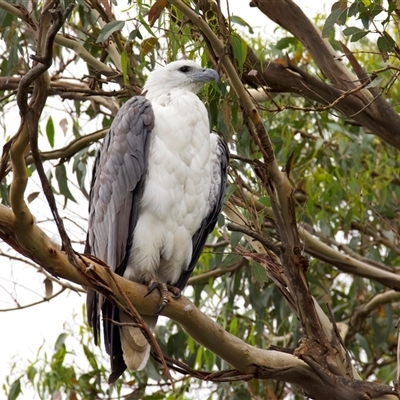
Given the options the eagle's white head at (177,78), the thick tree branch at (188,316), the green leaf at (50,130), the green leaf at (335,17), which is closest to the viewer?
the thick tree branch at (188,316)

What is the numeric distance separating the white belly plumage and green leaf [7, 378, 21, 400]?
1876 millimetres

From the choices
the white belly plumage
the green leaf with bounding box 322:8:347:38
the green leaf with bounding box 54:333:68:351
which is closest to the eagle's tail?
the white belly plumage

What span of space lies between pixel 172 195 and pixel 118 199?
0.22m

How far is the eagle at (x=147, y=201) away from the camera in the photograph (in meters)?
3.41

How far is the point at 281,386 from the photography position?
212 inches

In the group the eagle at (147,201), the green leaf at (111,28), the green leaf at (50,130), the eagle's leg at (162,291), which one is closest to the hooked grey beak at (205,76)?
the eagle at (147,201)

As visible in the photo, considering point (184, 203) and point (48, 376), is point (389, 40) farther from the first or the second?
point (48, 376)

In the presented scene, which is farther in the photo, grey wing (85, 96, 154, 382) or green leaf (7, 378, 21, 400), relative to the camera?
green leaf (7, 378, 21, 400)

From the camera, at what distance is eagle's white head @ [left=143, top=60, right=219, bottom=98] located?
12.8 feet

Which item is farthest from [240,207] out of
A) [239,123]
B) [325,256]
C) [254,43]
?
[254,43]

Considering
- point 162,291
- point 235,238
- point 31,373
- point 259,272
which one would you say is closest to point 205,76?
point 235,238

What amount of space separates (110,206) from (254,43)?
6.61 feet

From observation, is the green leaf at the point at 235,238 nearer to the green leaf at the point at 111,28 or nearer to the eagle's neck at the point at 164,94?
the eagle's neck at the point at 164,94

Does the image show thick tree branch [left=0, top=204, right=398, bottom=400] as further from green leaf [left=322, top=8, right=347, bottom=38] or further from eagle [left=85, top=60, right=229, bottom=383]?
green leaf [left=322, top=8, right=347, bottom=38]
